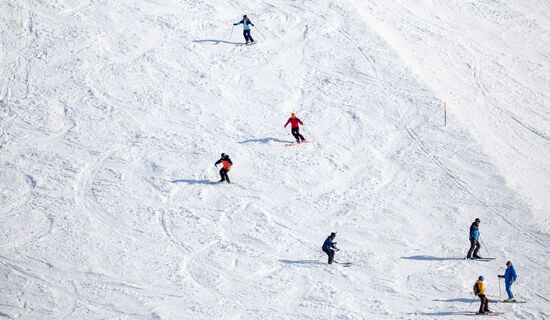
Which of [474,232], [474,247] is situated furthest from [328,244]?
[474,247]

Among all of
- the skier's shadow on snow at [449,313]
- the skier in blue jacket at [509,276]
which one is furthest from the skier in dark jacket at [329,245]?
the skier in blue jacket at [509,276]

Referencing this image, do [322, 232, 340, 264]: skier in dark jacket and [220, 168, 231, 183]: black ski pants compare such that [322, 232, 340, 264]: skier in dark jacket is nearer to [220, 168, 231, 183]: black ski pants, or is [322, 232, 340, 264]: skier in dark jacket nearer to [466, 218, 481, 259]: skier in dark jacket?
[466, 218, 481, 259]: skier in dark jacket

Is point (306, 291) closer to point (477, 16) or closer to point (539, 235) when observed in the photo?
point (539, 235)

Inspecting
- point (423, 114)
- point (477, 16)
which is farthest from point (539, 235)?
point (477, 16)

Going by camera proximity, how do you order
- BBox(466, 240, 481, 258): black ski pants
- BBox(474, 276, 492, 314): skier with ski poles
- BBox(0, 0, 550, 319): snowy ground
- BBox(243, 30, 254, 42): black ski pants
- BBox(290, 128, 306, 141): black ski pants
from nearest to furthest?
1. BBox(474, 276, 492, 314): skier with ski poles
2. BBox(0, 0, 550, 319): snowy ground
3. BBox(466, 240, 481, 258): black ski pants
4. BBox(290, 128, 306, 141): black ski pants
5. BBox(243, 30, 254, 42): black ski pants

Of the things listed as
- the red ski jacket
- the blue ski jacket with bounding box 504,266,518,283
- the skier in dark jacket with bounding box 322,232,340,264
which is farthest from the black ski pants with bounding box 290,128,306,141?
the blue ski jacket with bounding box 504,266,518,283

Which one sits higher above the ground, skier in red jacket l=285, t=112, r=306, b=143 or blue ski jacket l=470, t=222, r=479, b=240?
blue ski jacket l=470, t=222, r=479, b=240

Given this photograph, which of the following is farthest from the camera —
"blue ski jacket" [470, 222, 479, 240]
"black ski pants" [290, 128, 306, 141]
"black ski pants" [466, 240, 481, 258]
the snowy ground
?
"black ski pants" [290, 128, 306, 141]
